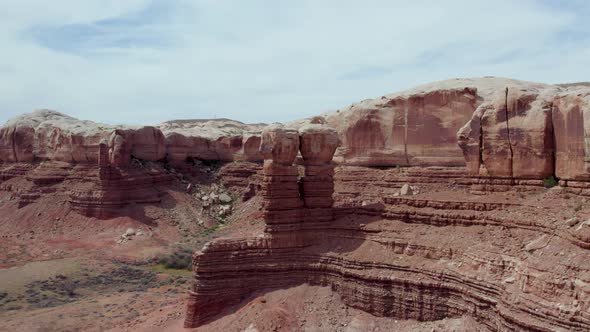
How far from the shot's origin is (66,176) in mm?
56125

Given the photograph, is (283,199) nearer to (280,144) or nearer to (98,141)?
(280,144)

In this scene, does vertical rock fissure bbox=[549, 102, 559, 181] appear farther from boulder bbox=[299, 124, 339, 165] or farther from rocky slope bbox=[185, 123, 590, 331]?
boulder bbox=[299, 124, 339, 165]

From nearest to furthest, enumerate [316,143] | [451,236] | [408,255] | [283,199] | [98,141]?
[451,236]
[408,255]
[283,199]
[316,143]
[98,141]

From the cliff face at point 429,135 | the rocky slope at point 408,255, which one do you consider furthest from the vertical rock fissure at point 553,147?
the rocky slope at point 408,255

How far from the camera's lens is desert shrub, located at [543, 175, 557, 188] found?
19466 millimetres

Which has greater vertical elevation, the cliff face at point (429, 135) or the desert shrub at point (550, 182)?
the cliff face at point (429, 135)

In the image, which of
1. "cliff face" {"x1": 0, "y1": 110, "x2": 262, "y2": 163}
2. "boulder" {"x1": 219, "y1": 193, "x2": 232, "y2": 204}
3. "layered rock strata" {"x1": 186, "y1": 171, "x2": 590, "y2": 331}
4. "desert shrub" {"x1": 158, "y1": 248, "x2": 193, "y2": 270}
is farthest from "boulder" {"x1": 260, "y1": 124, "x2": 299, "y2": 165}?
"cliff face" {"x1": 0, "y1": 110, "x2": 262, "y2": 163}

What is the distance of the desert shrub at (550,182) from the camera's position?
19.5 meters

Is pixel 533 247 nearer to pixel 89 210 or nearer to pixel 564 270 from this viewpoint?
pixel 564 270

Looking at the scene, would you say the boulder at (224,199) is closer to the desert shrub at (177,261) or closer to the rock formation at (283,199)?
the desert shrub at (177,261)

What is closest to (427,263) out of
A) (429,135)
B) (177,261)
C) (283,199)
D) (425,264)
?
(425,264)

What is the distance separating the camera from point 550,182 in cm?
1956

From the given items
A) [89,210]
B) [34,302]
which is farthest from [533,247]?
[89,210]

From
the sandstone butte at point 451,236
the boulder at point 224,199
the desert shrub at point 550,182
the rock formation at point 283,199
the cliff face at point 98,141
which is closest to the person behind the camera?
the sandstone butte at point 451,236
